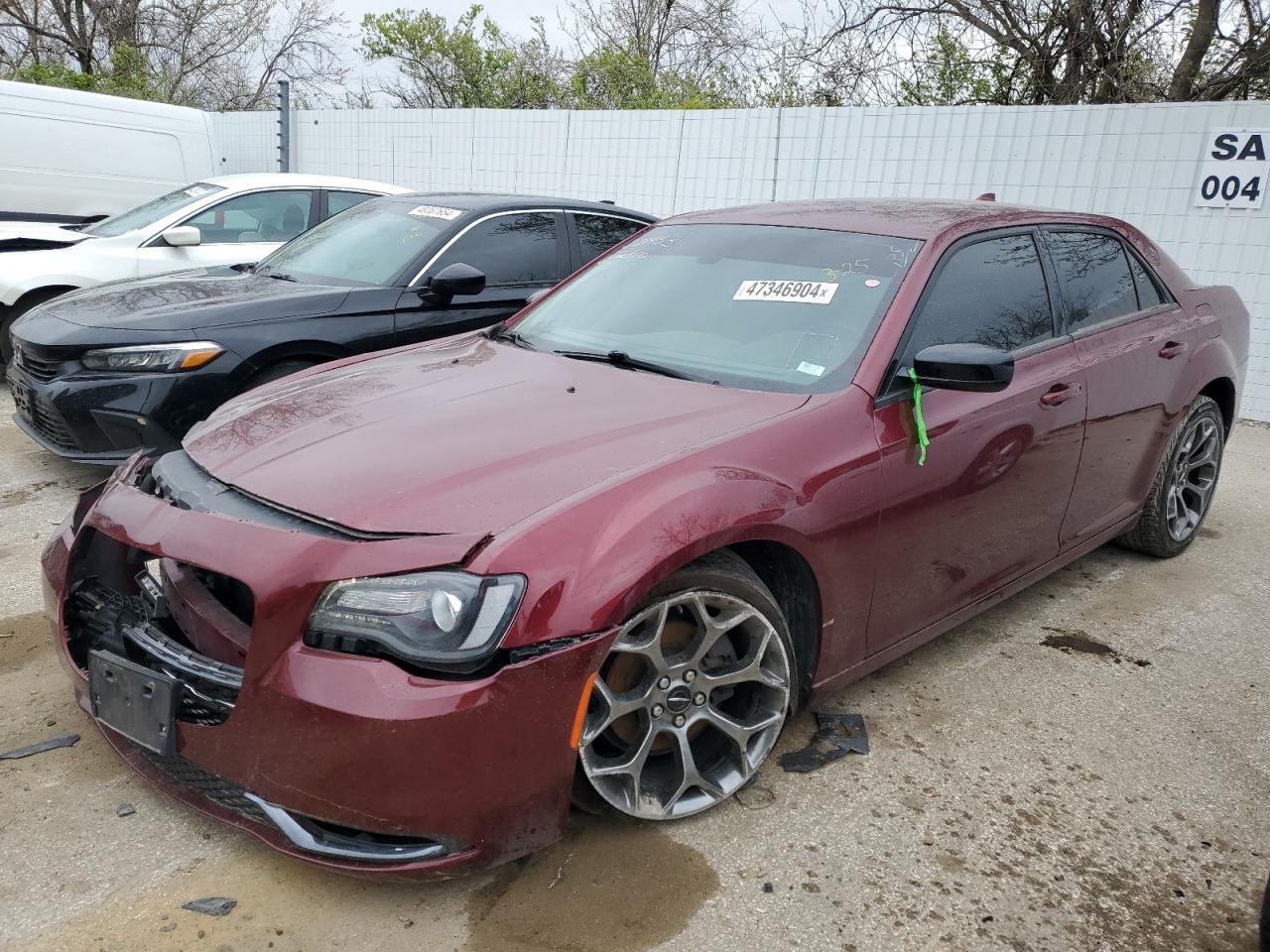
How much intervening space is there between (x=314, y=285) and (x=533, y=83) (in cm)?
1617

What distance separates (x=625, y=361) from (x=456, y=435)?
→ 738mm

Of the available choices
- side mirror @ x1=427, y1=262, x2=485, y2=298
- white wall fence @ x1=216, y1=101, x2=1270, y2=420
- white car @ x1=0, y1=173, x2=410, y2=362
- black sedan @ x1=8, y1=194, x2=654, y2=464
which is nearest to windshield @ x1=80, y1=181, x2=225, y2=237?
white car @ x1=0, y1=173, x2=410, y2=362

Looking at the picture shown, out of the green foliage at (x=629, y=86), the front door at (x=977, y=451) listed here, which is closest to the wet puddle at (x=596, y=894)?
the front door at (x=977, y=451)

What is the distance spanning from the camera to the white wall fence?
7977 mm

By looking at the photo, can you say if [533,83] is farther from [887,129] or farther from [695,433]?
[695,433]

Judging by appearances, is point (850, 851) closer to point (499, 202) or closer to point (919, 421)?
point (919, 421)

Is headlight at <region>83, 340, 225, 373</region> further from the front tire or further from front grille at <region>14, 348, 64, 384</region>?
the front tire

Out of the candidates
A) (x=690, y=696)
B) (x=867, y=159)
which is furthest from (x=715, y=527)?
(x=867, y=159)

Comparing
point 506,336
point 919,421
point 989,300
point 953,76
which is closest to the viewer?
point 919,421

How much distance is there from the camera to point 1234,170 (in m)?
7.74

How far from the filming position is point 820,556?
273cm

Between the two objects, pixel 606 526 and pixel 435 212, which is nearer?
pixel 606 526

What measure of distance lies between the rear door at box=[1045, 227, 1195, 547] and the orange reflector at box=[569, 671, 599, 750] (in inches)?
90.9

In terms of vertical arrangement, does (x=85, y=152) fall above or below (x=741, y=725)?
above
